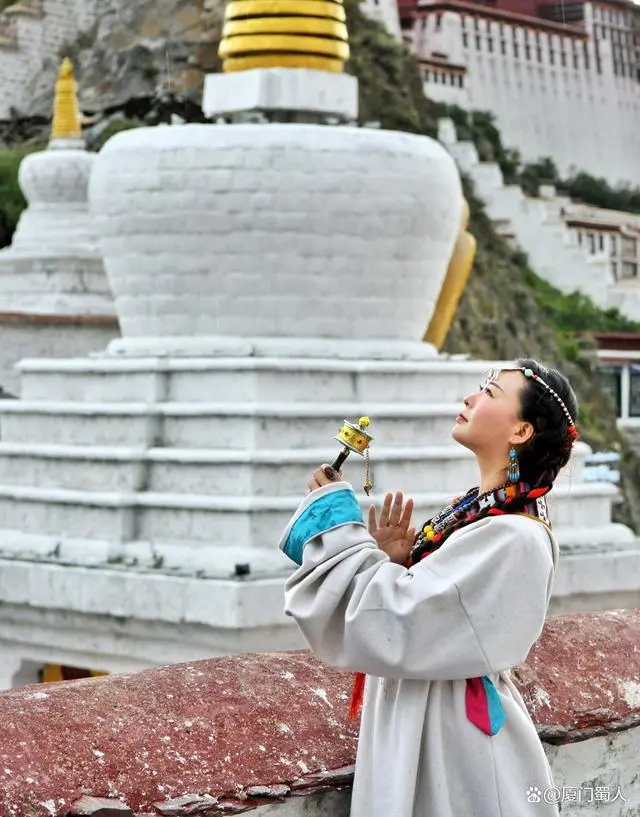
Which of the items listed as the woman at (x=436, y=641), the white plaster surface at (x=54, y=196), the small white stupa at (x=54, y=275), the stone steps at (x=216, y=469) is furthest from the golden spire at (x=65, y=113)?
the woman at (x=436, y=641)

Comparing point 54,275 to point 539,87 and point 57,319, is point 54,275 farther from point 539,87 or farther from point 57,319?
point 539,87

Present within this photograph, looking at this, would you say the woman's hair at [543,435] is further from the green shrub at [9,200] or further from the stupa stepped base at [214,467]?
the green shrub at [9,200]

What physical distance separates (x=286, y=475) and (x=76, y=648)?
1.31m

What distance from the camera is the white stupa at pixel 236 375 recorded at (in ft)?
30.0

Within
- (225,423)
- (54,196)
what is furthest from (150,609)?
(54,196)

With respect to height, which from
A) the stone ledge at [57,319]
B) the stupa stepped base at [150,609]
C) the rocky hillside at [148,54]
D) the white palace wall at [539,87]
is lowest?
the stupa stepped base at [150,609]

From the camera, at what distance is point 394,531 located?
10.5 ft

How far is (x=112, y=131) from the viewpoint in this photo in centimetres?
2791

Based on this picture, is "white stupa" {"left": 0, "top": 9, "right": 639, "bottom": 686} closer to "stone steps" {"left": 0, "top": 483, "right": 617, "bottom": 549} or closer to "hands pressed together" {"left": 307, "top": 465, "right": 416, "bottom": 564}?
"stone steps" {"left": 0, "top": 483, "right": 617, "bottom": 549}

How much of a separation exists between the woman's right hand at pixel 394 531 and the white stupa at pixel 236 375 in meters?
5.61

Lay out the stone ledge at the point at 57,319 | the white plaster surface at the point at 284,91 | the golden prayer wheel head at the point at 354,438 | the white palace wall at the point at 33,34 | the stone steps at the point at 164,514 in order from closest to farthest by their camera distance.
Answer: the golden prayer wheel head at the point at 354,438 → the stone steps at the point at 164,514 → the white plaster surface at the point at 284,91 → the stone ledge at the point at 57,319 → the white palace wall at the point at 33,34

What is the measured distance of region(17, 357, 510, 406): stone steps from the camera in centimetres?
944

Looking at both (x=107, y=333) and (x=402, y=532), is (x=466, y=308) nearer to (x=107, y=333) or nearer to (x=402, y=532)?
(x=107, y=333)

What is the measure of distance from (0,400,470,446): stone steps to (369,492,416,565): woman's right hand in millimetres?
6025
